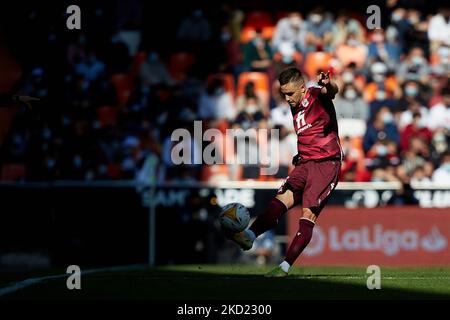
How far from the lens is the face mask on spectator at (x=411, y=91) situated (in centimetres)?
2350

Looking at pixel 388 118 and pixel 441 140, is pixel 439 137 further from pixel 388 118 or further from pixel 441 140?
pixel 388 118

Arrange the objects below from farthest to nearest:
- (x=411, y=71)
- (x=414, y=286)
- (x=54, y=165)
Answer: (x=411, y=71), (x=54, y=165), (x=414, y=286)

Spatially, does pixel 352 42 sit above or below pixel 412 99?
above

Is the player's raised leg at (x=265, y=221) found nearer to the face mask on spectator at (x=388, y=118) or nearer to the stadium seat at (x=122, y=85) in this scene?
the face mask on spectator at (x=388, y=118)

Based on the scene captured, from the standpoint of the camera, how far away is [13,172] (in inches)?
845

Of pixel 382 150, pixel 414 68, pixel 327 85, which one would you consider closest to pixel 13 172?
pixel 382 150

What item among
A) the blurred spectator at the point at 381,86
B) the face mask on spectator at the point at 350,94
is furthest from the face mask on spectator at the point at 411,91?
the face mask on spectator at the point at 350,94

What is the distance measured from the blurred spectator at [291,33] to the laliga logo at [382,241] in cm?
730

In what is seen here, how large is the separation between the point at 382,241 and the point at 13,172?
7.40 m

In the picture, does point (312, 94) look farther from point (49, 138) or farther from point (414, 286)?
point (49, 138)

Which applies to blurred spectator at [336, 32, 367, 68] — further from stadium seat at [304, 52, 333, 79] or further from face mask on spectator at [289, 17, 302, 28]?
face mask on spectator at [289, 17, 302, 28]
